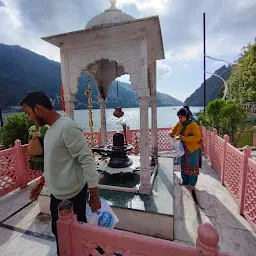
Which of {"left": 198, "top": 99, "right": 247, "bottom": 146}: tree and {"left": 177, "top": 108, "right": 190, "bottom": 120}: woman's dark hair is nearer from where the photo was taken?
{"left": 177, "top": 108, "right": 190, "bottom": 120}: woman's dark hair

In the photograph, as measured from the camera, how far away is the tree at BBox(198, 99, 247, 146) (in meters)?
7.01

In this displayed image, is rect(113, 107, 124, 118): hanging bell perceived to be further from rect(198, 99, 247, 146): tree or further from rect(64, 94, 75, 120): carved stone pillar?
rect(198, 99, 247, 146): tree

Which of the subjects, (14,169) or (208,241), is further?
(14,169)

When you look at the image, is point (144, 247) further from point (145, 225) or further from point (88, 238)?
point (145, 225)

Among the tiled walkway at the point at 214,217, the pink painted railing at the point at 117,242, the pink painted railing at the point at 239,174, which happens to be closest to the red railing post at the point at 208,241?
the pink painted railing at the point at 117,242

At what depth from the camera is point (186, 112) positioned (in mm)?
3680

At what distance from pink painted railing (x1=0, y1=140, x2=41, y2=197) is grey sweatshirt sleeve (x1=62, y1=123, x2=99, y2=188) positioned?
3.49m

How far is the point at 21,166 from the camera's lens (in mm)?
4574

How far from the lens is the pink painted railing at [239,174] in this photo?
9.80 feet

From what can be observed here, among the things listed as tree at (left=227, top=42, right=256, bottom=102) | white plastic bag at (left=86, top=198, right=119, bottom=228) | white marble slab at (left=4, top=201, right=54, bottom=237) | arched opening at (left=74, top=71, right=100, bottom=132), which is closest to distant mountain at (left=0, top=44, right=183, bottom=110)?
arched opening at (left=74, top=71, right=100, bottom=132)

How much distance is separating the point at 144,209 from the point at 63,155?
1.78 m

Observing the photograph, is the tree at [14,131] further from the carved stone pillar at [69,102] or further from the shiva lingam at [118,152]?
the carved stone pillar at [69,102]

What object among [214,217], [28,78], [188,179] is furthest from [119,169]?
[28,78]

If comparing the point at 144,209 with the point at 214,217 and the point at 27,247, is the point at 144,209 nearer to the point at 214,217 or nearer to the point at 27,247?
the point at 214,217
